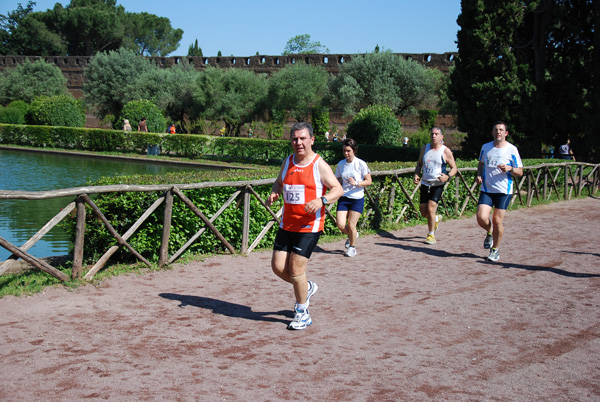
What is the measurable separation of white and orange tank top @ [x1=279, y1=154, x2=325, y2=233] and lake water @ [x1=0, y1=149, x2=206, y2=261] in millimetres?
3603

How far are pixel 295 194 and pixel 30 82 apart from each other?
50.2 m

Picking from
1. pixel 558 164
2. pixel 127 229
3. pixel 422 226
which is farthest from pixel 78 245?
pixel 558 164

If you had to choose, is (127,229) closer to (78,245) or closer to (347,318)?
(78,245)

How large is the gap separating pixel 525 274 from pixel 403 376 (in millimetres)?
3411

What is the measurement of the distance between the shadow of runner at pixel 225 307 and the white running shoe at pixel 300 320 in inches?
8.4

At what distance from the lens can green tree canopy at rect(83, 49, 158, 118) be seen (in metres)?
43.4

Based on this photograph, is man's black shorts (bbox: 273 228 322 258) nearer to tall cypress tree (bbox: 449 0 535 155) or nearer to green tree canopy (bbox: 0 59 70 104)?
tall cypress tree (bbox: 449 0 535 155)

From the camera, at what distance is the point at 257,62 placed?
46.4m

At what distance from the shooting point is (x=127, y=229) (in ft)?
20.8

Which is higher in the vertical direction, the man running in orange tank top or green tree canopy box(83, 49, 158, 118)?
green tree canopy box(83, 49, 158, 118)

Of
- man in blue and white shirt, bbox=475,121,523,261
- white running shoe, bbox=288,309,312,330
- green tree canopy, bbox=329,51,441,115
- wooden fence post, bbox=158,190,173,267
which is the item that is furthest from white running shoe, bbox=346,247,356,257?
green tree canopy, bbox=329,51,441,115

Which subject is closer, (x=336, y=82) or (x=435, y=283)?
(x=435, y=283)

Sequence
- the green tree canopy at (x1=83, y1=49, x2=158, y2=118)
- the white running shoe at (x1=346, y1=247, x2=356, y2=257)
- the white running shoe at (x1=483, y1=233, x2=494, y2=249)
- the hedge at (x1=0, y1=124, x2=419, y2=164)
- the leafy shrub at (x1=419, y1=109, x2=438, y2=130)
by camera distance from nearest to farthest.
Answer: the white running shoe at (x1=346, y1=247, x2=356, y2=257)
the white running shoe at (x1=483, y1=233, x2=494, y2=249)
the hedge at (x1=0, y1=124, x2=419, y2=164)
the leafy shrub at (x1=419, y1=109, x2=438, y2=130)
the green tree canopy at (x1=83, y1=49, x2=158, y2=118)

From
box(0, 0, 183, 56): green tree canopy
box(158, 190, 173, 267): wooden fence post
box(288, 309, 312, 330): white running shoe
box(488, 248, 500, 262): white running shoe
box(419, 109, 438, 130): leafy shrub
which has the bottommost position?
box(288, 309, 312, 330): white running shoe
